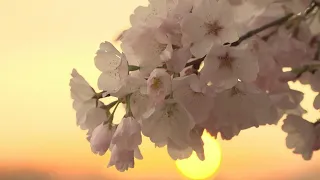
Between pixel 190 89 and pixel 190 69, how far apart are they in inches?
0.8

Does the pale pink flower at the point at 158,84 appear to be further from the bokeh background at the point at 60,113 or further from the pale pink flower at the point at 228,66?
the bokeh background at the point at 60,113

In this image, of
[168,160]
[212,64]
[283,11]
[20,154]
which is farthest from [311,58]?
[20,154]

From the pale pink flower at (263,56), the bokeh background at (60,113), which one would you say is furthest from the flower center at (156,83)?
the bokeh background at (60,113)

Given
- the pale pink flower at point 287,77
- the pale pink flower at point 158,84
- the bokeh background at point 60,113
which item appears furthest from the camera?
the bokeh background at point 60,113

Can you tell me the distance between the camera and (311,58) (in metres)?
0.61

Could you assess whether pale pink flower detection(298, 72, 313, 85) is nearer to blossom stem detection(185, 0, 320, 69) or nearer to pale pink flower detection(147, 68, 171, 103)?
blossom stem detection(185, 0, 320, 69)

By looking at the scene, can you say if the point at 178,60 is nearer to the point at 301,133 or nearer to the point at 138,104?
the point at 138,104

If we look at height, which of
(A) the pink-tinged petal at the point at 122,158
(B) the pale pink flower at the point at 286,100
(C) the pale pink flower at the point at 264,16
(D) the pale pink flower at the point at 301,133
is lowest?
(D) the pale pink flower at the point at 301,133

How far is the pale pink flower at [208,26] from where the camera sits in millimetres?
504

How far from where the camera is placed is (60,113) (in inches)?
52.6

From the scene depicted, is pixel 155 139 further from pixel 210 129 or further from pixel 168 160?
pixel 168 160

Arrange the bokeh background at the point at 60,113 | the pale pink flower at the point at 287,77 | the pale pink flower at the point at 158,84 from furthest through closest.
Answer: the bokeh background at the point at 60,113 → the pale pink flower at the point at 287,77 → the pale pink flower at the point at 158,84

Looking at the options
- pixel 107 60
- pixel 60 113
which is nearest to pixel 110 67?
pixel 107 60

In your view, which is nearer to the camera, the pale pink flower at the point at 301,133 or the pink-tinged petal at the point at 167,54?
the pink-tinged petal at the point at 167,54
